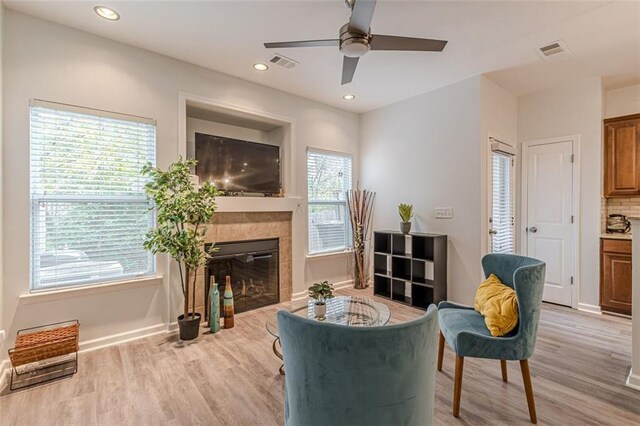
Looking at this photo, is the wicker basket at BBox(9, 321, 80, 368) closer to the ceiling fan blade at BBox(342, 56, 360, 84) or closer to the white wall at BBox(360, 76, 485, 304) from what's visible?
the ceiling fan blade at BBox(342, 56, 360, 84)

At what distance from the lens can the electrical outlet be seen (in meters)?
3.93

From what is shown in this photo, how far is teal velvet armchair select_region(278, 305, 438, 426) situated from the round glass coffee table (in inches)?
42.6

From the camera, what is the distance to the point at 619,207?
3.92 metres

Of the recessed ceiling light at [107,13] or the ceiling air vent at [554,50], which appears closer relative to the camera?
the recessed ceiling light at [107,13]

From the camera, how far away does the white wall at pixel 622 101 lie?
12.6 ft

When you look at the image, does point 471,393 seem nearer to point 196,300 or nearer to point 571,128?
point 196,300

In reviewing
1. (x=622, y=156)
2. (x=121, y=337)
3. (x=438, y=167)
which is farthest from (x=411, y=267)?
(x=121, y=337)

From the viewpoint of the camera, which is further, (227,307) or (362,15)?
(227,307)

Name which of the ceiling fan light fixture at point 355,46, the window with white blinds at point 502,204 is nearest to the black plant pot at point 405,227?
the window with white blinds at point 502,204

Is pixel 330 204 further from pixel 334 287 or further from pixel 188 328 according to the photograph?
pixel 188 328

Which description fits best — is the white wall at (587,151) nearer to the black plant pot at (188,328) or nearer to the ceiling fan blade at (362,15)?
the ceiling fan blade at (362,15)

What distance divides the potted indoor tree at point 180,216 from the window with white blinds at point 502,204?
350cm

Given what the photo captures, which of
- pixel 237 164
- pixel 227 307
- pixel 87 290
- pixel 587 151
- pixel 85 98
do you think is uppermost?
pixel 85 98

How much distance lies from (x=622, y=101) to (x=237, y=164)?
505 centimetres
